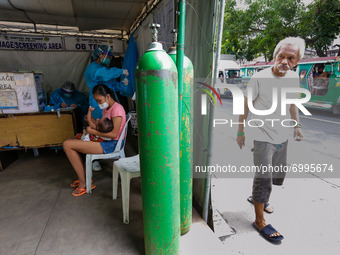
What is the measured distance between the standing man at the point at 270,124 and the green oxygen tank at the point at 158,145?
107 cm

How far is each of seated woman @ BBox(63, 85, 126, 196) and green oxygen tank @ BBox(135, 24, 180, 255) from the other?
44.6 inches

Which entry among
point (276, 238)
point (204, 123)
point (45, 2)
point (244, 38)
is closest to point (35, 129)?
point (45, 2)

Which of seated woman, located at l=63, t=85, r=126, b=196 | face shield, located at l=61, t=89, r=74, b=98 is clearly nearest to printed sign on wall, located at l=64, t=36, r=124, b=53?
face shield, located at l=61, t=89, r=74, b=98

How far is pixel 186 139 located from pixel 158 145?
→ 0.43 m

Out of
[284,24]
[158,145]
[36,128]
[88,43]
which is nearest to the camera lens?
[158,145]

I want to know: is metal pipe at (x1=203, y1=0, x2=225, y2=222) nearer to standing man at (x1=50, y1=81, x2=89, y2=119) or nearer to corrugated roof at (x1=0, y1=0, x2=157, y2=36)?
corrugated roof at (x1=0, y1=0, x2=157, y2=36)

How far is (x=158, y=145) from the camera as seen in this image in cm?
130

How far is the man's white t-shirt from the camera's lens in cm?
188

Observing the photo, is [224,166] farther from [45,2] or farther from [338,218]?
[45,2]

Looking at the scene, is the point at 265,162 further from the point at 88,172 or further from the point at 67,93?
the point at 67,93

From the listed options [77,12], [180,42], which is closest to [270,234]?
[180,42]

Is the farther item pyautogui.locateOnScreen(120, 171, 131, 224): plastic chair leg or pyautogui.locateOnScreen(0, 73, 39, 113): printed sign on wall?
pyautogui.locateOnScreen(0, 73, 39, 113): printed sign on wall

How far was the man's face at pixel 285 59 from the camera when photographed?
1749mm

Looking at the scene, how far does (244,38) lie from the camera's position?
3912mm
